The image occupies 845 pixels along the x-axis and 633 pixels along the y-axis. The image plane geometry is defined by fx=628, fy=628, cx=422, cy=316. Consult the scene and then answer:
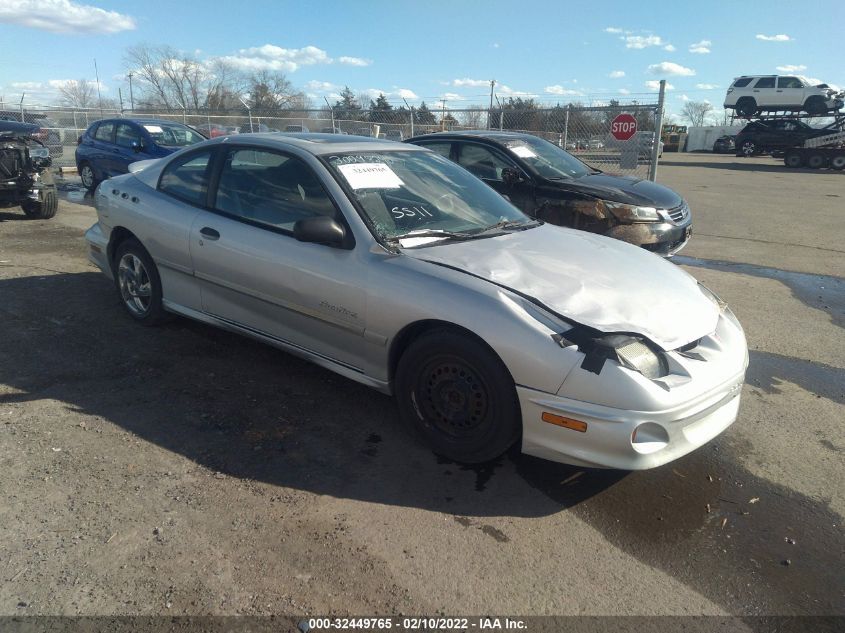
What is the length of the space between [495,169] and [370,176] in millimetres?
4189

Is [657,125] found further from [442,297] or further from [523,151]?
[442,297]

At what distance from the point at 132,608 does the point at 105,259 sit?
3.78 meters

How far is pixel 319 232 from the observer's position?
346 cm

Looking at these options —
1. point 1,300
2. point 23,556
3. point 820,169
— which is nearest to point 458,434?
point 23,556

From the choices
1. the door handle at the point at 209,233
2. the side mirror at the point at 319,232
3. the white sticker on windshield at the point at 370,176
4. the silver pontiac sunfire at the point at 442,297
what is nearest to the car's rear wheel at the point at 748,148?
the silver pontiac sunfire at the point at 442,297

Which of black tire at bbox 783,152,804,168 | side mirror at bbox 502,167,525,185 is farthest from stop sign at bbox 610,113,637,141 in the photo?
black tire at bbox 783,152,804,168

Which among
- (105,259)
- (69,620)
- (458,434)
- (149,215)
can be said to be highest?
(149,215)

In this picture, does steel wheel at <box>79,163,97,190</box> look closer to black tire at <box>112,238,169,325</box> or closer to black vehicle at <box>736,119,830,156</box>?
black tire at <box>112,238,169,325</box>

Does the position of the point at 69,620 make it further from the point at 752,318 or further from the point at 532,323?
the point at 752,318

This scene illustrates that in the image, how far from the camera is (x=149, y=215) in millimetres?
4711

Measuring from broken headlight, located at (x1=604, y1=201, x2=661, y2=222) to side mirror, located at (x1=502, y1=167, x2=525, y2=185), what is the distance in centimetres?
109

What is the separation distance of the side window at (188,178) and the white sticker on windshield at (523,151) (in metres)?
4.30

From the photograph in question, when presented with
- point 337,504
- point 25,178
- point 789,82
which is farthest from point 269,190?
point 789,82

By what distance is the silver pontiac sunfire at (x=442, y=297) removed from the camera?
285 cm
